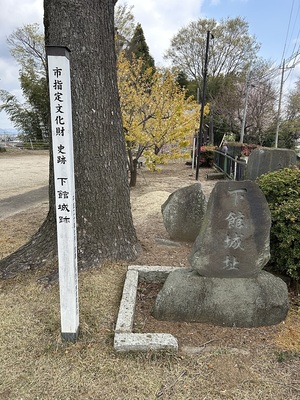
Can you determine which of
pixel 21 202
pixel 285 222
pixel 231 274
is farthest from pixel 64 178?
pixel 21 202

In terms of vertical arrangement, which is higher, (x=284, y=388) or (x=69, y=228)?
(x=69, y=228)

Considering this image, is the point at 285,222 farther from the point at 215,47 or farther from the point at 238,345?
the point at 215,47

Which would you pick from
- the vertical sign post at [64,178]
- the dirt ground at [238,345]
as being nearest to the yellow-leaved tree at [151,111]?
the dirt ground at [238,345]

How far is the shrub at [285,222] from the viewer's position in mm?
2953

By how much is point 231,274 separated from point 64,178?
5.24 ft

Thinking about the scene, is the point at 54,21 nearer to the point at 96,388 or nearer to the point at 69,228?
the point at 69,228

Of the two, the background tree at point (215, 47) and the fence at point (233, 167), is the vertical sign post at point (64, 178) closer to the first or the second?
the fence at point (233, 167)

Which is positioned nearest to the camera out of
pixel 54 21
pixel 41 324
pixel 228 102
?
pixel 41 324

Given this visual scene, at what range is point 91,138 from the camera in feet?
10.5

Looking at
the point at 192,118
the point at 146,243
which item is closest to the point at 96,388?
the point at 146,243

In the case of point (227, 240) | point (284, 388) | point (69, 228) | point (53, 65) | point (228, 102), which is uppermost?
point (228, 102)

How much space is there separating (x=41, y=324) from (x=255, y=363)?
62.6 inches

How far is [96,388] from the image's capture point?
1877 mm

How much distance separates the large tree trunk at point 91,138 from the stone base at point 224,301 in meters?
0.98
